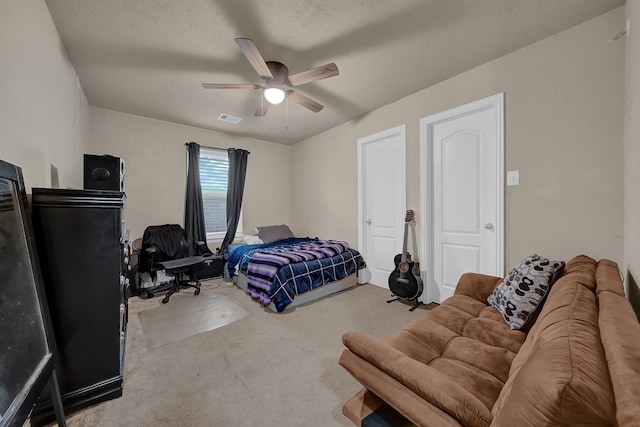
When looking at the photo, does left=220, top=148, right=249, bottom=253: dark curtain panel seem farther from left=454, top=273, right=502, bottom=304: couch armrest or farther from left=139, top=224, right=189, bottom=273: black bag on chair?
left=454, top=273, right=502, bottom=304: couch armrest

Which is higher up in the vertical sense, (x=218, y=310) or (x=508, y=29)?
(x=508, y=29)

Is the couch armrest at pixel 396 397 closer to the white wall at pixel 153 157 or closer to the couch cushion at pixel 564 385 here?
the couch cushion at pixel 564 385

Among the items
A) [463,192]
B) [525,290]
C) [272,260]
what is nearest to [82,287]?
[272,260]

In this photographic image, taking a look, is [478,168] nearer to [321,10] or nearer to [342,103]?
[342,103]

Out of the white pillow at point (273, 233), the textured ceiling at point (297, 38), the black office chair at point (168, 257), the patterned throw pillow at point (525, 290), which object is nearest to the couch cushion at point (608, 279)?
the patterned throw pillow at point (525, 290)

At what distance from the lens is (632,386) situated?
0.50 meters

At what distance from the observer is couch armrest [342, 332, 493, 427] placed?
2.34ft

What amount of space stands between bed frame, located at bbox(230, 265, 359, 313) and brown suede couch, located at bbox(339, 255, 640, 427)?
1.69 metres

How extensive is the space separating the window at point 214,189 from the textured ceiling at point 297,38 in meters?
1.37

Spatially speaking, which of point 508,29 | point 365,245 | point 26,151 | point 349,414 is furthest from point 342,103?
point 349,414

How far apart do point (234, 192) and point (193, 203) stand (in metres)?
0.68

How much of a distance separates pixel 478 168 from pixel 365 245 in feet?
5.92

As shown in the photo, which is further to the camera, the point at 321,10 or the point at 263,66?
the point at 263,66

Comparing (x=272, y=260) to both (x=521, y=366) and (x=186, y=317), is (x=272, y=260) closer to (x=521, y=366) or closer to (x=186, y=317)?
(x=186, y=317)
